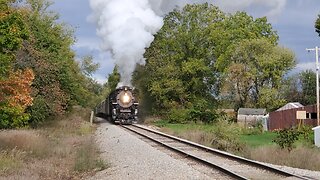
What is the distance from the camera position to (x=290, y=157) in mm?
19234

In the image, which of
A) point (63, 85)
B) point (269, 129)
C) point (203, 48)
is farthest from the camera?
point (203, 48)

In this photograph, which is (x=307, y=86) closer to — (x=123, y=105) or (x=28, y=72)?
(x=123, y=105)

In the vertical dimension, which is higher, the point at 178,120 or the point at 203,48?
the point at 203,48

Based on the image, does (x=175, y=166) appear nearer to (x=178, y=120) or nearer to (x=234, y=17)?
(x=178, y=120)

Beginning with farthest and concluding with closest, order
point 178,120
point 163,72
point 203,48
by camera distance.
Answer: point 203,48 < point 163,72 < point 178,120

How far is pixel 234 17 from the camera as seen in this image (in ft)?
248

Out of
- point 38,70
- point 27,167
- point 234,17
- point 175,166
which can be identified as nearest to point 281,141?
point 175,166

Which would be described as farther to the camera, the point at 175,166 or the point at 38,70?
the point at 38,70

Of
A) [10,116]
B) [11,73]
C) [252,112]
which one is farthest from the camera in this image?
[252,112]

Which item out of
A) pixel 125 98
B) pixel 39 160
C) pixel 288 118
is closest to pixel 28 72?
pixel 39 160

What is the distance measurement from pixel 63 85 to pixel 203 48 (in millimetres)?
33572

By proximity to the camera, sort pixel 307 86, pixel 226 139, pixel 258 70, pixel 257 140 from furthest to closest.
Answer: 1. pixel 307 86
2. pixel 258 70
3. pixel 257 140
4. pixel 226 139

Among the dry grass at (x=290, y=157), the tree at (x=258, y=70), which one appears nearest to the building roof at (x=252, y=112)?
the tree at (x=258, y=70)

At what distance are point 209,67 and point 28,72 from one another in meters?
48.1
